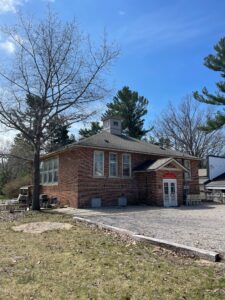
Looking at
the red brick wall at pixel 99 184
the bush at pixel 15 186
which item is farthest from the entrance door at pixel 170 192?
the bush at pixel 15 186

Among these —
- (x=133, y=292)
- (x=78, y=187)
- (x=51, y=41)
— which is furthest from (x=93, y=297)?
(x=51, y=41)

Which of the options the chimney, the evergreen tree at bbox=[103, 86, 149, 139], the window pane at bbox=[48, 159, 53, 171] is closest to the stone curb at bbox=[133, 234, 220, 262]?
the window pane at bbox=[48, 159, 53, 171]

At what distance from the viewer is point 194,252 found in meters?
6.94

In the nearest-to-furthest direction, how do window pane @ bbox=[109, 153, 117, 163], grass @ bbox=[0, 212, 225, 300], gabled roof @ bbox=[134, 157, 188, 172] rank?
grass @ bbox=[0, 212, 225, 300] → gabled roof @ bbox=[134, 157, 188, 172] → window pane @ bbox=[109, 153, 117, 163]

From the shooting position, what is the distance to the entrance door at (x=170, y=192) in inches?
854

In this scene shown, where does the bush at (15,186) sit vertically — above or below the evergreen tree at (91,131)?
below

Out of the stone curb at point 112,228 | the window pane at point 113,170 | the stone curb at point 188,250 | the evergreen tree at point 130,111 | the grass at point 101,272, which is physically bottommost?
the grass at point 101,272

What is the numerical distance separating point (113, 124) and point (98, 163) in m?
6.73

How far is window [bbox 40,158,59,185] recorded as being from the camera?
23844 millimetres

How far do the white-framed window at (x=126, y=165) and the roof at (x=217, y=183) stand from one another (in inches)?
445

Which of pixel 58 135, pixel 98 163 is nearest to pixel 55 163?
pixel 98 163

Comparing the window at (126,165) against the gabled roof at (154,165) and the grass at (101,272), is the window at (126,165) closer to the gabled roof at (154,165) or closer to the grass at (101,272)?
the gabled roof at (154,165)

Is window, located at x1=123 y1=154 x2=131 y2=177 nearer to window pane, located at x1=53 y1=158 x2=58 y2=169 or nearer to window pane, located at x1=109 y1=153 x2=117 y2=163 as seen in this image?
window pane, located at x1=109 y1=153 x2=117 y2=163

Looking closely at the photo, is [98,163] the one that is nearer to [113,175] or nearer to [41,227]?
[113,175]
